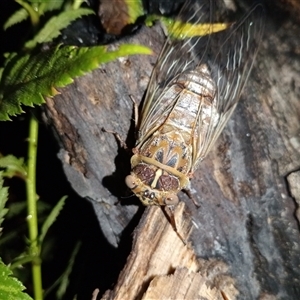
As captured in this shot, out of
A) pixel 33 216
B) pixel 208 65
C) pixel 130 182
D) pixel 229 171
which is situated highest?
pixel 208 65

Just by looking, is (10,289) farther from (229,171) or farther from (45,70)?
(229,171)

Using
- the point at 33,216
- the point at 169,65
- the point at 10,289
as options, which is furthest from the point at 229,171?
the point at 10,289

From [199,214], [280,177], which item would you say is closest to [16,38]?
[199,214]

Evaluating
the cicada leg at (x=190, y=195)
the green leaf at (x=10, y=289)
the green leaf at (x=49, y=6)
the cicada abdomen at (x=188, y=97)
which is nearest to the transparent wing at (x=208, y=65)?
the cicada abdomen at (x=188, y=97)

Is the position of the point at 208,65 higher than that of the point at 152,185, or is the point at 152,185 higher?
the point at 208,65

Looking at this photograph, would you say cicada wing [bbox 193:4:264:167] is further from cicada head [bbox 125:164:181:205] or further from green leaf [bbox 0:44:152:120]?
green leaf [bbox 0:44:152:120]

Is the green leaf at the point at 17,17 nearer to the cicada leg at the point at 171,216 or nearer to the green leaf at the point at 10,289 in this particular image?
the cicada leg at the point at 171,216

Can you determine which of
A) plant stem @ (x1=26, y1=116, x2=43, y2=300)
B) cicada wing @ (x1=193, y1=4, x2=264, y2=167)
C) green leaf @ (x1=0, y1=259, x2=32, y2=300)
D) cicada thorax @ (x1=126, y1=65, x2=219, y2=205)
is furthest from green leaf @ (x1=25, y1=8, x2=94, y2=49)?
green leaf @ (x1=0, y1=259, x2=32, y2=300)
